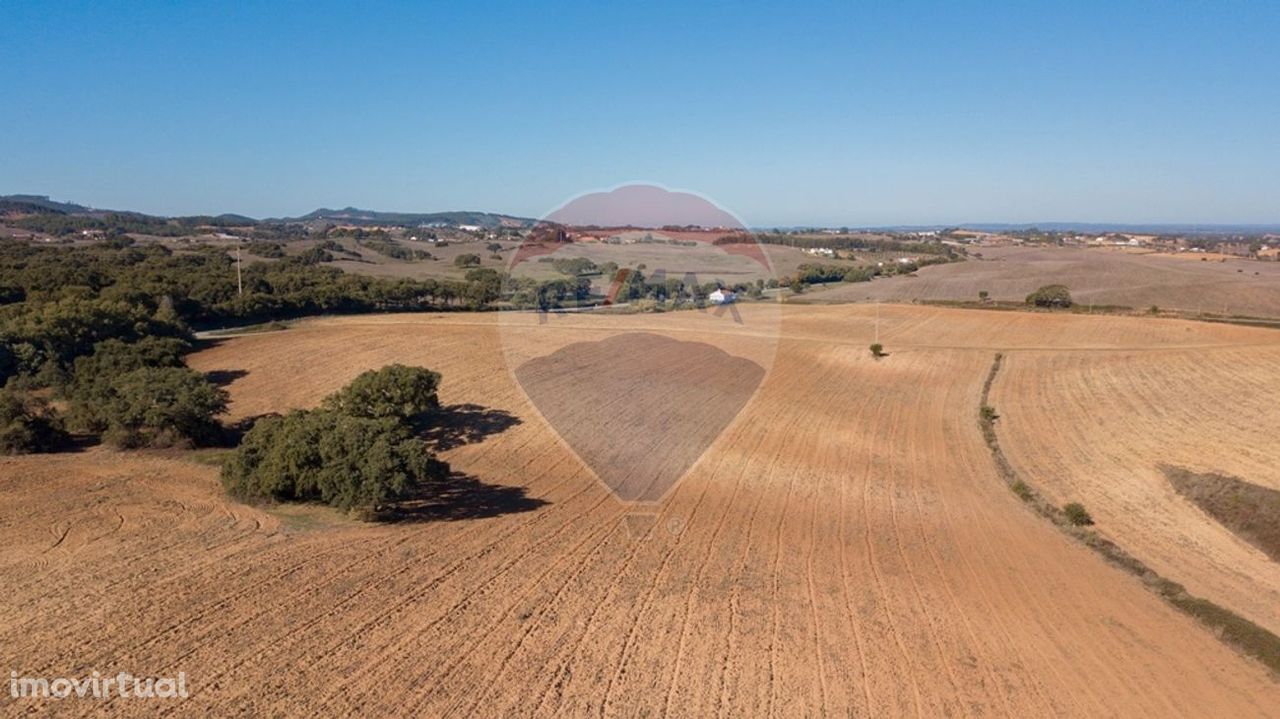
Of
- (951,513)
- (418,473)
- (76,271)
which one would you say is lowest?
(951,513)

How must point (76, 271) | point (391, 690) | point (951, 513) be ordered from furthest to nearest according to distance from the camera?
1. point (76, 271)
2. point (951, 513)
3. point (391, 690)

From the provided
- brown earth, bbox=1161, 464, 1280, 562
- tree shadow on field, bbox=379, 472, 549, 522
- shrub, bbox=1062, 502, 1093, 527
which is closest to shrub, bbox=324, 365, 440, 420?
tree shadow on field, bbox=379, 472, 549, 522

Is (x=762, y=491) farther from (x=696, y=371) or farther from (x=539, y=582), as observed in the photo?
(x=696, y=371)

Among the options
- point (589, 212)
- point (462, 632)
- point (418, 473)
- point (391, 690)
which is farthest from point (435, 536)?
point (589, 212)

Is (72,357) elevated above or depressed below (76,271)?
below

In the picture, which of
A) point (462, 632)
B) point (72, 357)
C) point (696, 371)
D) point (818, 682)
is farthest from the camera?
point (72, 357)

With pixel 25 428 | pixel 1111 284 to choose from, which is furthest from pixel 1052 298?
pixel 25 428

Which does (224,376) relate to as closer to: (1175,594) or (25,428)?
(25,428)
